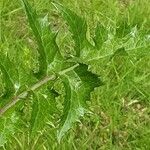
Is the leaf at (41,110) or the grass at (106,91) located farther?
the grass at (106,91)

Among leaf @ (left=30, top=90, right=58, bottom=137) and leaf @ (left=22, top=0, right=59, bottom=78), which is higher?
leaf @ (left=22, top=0, right=59, bottom=78)

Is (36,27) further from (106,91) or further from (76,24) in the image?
(106,91)

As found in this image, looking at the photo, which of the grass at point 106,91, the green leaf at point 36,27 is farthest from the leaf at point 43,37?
the grass at point 106,91

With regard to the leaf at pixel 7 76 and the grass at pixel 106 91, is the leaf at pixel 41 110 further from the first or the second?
the grass at pixel 106 91

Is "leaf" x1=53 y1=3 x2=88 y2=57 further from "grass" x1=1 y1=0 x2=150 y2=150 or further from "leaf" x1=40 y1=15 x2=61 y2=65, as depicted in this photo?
"grass" x1=1 y1=0 x2=150 y2=150

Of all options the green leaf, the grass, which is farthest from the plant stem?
the grass

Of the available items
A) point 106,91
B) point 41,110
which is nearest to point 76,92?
point 41,110
